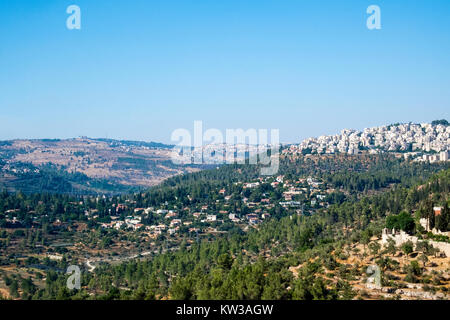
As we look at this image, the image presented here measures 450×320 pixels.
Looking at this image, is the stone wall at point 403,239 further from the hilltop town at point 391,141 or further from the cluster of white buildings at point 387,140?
the cluster of white buildings at point 387,140

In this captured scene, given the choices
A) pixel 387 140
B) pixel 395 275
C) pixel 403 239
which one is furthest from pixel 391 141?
pixel 395 275

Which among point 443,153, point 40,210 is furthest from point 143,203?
point 443,153

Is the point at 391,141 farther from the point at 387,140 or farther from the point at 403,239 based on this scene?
the point at 403,239

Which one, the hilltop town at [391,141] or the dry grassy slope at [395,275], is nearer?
the dry grassy slope at [395,275]

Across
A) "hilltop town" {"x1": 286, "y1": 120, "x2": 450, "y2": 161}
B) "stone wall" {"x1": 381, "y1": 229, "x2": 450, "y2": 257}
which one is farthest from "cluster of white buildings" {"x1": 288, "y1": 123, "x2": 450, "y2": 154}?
"stone wall" {"x1": 381, "y1": 229, "x2": 450, "y2": 257}

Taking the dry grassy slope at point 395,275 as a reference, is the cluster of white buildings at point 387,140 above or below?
above

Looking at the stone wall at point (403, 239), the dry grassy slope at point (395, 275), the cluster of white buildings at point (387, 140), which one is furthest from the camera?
the cluster of white buildings at point (387, 140)

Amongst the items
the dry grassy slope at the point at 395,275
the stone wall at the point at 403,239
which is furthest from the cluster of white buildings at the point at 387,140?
the dry grassy slope at the point at 395,275

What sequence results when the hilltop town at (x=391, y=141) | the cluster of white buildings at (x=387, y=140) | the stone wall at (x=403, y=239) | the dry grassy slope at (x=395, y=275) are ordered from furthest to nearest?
the cluster of white buildings at (x=387, y=140) < the hilltop town at (x=391, y=141) < the stone wall at (x=403, y=239) < the dry grassy slope at (x=395, y=275)

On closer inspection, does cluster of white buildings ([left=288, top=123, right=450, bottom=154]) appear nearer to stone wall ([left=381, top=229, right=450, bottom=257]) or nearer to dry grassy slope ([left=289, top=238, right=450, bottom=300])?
stone wall ([left=381, top=229, right=450, bottom=257])
